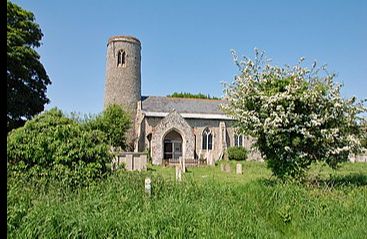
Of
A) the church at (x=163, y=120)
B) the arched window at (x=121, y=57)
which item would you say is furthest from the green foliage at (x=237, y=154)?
the arched window at (x=121, y=57)

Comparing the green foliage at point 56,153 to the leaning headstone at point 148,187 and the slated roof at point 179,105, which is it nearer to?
the leaning headstone at point 148,187

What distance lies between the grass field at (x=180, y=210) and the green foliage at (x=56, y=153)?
1.29 feet

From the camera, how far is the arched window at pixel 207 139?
37.8m

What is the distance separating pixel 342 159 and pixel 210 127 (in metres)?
27.5

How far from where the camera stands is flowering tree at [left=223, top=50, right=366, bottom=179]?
10.1m

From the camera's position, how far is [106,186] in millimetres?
7953

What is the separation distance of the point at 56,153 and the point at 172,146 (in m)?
27.4

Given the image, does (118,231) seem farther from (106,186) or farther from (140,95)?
(140,95)

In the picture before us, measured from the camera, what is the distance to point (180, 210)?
6566mm

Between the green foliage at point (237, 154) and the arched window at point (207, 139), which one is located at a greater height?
the arched window at point (207, 139)

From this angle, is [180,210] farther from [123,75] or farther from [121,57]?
[121,57]

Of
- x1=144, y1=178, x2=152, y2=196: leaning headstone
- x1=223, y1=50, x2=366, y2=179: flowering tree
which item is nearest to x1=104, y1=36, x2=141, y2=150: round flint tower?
x1=223, y1=50, x2=366, y2=179: flowering tree

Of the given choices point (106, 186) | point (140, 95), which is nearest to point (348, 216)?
point (106, 186)

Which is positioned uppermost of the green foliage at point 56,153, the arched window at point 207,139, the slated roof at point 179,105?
the slated roof at point 179,105
